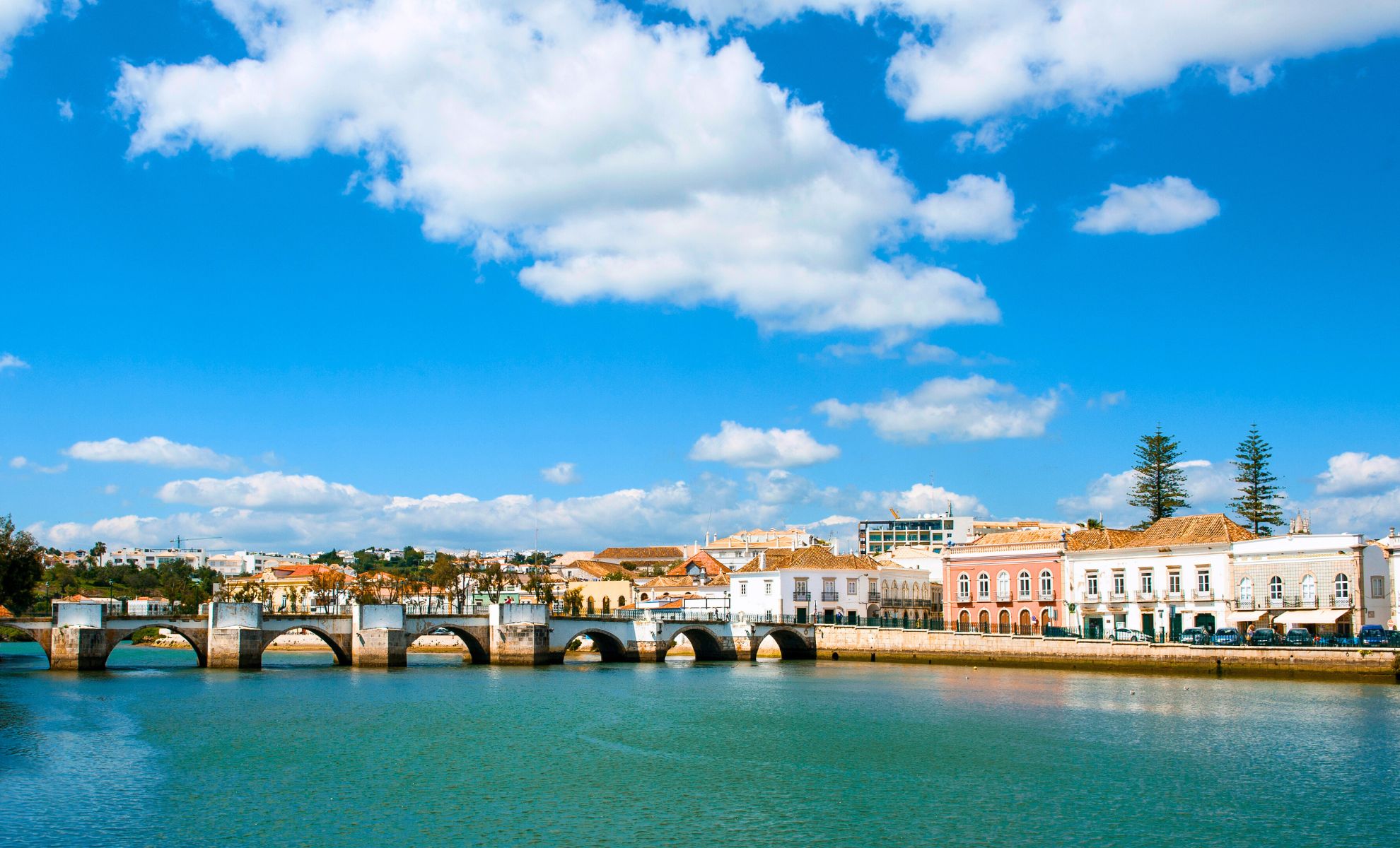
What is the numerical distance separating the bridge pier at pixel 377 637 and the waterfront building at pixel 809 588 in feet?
95.9

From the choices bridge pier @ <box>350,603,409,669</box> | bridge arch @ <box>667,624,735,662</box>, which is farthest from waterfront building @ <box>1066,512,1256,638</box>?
bridge pier @ <box>350,603,409,669</box>

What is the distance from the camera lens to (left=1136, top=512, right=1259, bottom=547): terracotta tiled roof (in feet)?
221

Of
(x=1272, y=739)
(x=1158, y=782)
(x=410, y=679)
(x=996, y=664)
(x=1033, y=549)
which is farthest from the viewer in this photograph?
(x=1033, y=549)

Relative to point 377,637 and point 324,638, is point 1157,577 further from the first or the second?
point 324,638

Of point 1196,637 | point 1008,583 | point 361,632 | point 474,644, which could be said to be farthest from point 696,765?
point 1008,583

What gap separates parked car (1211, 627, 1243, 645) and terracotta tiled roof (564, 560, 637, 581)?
73467 mm

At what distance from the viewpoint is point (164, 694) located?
48.9 meters

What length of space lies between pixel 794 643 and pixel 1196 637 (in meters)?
30.0

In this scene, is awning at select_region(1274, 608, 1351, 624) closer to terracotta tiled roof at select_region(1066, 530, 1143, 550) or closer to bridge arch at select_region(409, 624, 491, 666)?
terracotta tiled roof at select_region(1066, 530, 1143, 550)

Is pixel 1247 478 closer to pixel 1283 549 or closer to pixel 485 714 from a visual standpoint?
pixel 1283 549

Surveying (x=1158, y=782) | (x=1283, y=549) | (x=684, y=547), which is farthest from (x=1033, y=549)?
(x=684, y=547)

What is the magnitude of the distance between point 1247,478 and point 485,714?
2434 inches

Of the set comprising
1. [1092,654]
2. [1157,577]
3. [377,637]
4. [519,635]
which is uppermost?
[1157,577]

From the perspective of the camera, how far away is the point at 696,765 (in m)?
32.6
